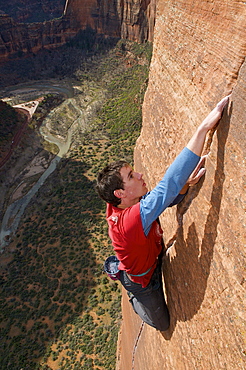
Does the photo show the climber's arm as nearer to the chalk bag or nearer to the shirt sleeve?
the shirt sleeve

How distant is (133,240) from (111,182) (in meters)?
0.71

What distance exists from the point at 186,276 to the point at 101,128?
100 ft

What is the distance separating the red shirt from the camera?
120 inches

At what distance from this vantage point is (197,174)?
9.82 ft

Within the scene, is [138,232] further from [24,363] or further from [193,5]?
[24,363]

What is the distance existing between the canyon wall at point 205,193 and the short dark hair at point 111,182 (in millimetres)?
857

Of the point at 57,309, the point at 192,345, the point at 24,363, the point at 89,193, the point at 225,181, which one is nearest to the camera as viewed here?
the point at 225,181

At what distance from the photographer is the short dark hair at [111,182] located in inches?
120

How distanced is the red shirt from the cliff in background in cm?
4365

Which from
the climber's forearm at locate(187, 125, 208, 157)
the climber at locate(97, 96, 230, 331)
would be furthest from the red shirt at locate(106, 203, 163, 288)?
the climber's forearm at locate(187, 125, 208, 157)

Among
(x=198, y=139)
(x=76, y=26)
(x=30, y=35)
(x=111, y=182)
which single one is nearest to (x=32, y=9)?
(x=30, y=35)

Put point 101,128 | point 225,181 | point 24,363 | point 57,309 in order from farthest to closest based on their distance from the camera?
point 101,128, point 57,309, point 24,363, point 225,181

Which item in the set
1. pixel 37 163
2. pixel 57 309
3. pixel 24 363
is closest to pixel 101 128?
pixel 37 163

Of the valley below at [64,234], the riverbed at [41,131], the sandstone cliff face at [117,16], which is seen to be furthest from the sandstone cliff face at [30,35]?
the valley below at [64,234]
